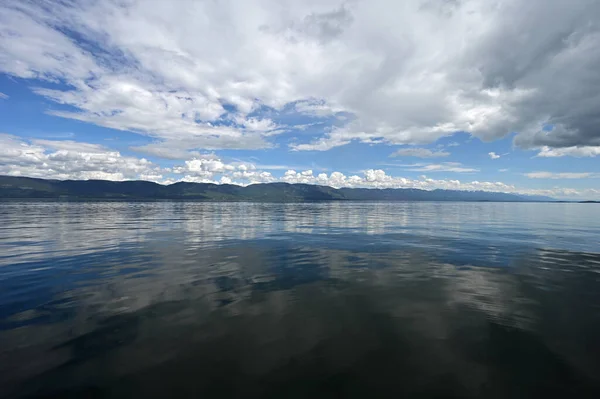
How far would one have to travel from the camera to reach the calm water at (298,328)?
398 inches

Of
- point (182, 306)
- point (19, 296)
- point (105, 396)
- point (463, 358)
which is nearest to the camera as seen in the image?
point (105, 396)

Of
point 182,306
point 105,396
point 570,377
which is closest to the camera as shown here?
point 105,396

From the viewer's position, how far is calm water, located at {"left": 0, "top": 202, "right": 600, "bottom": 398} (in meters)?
10.1

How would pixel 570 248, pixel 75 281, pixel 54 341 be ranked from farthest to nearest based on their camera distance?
1. pixel 570 248
2. pixel 75 281
3. pixel 54 341

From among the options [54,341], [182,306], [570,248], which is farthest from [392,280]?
[570,248]

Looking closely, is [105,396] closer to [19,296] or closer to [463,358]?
[463,358]

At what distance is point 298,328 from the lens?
14.2 m

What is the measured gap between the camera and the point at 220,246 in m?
36.6

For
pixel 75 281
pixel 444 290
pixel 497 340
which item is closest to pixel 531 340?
pixel 497 340

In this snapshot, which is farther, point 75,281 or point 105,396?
point 75,281

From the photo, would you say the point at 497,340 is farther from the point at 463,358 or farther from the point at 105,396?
the point at 105,396

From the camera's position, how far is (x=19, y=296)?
1836 centimetres

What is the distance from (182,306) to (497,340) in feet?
53.5

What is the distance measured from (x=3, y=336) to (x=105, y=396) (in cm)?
812
